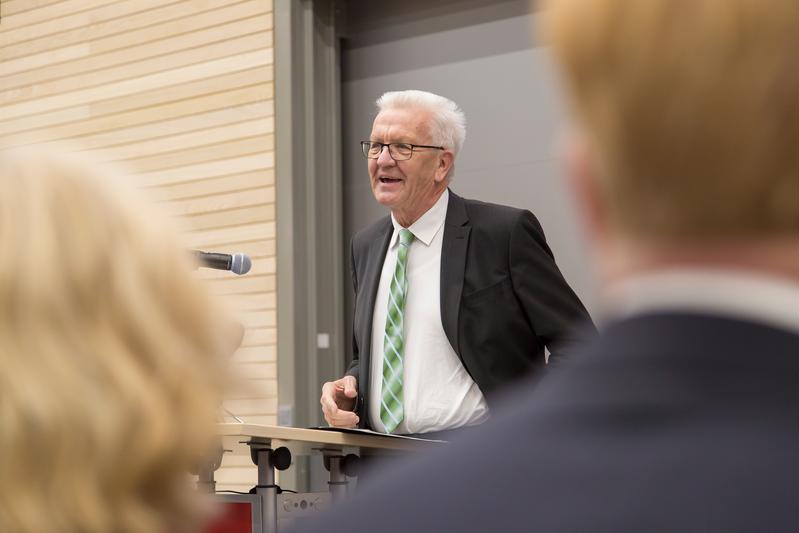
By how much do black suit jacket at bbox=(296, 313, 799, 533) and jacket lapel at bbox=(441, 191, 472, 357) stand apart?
2.98m

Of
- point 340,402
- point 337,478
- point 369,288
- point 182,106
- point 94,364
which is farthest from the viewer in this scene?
point 182,106

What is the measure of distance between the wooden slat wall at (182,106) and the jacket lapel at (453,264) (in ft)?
5.41

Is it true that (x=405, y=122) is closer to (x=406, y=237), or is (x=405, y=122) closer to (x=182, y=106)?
(x=406, y=237)

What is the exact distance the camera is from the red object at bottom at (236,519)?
10.6 ft

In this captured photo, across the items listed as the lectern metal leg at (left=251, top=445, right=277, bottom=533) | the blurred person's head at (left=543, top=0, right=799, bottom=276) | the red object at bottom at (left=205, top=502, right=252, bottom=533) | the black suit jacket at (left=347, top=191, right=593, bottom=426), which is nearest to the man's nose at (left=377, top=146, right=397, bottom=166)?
the black suit jacket at (left=347, top=191, right=593, bottom=426)

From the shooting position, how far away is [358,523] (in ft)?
1.90

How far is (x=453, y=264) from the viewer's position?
368 centimetres

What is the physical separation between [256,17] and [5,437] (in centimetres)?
507

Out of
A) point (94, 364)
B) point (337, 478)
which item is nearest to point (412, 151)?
point (337, 478)

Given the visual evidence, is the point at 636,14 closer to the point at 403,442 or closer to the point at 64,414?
the point at 64,414

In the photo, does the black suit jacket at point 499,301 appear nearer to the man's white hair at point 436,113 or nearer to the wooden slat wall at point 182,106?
the man's white hair at point 436,113

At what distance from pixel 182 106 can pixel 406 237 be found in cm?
233

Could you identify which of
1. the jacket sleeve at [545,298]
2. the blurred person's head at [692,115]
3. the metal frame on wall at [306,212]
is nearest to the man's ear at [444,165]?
the jacket sleeve at [545,298]

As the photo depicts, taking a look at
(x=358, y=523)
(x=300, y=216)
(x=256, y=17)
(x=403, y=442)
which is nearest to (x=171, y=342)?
(x=358, y=523)
